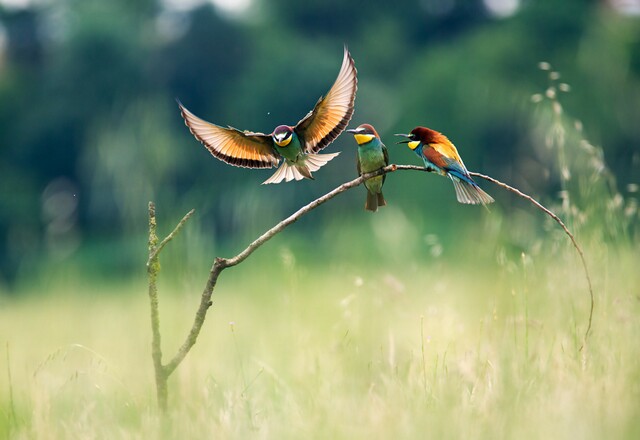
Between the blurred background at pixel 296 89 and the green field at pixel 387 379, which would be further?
the blurred background at pixel 296 89

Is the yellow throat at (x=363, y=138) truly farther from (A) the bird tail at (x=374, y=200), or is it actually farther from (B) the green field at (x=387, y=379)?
(B) the green field at (x=387, y=379)

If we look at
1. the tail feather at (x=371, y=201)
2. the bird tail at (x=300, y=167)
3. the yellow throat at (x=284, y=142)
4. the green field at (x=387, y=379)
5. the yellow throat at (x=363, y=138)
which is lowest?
the green field at (x=387, y=379)

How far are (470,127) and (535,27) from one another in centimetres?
260

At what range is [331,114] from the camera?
2.07m

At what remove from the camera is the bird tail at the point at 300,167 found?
2.14 metres

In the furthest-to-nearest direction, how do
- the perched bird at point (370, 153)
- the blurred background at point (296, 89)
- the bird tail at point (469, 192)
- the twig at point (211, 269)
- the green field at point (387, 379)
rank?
the blurred background at point (296, 89)
the perched bird at point (370, 153)
the bird tail at point (469, 192)
the green field at point (387, 379)
the twig at point (211, 269)

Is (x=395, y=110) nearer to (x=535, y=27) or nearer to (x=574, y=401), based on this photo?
(x=535, y=27)

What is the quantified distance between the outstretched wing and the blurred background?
40.1 feet

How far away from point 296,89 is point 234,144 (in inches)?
644

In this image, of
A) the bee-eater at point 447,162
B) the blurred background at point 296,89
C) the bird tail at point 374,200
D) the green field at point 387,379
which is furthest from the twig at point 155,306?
the blurred background at point 296,89

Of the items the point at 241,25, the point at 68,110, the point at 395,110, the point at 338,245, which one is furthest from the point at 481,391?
the point at 241,25

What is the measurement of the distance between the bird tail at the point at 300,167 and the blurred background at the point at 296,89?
12.2m

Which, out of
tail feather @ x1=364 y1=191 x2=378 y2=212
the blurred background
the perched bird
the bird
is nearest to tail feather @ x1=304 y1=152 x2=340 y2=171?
the bird

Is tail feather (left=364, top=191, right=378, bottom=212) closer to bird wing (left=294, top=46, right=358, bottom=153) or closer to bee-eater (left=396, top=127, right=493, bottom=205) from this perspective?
bee-eater (left=396, top=127, right=493, bottom=205)
